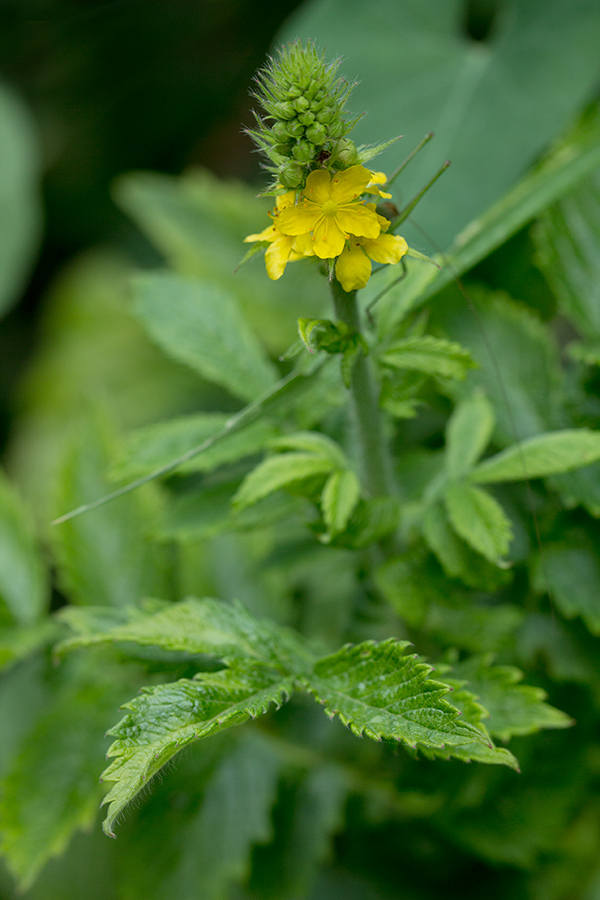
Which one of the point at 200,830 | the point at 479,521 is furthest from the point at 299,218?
the point at 200,830

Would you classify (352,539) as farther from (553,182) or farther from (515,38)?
(515,38)

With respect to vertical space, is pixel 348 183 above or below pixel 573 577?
above

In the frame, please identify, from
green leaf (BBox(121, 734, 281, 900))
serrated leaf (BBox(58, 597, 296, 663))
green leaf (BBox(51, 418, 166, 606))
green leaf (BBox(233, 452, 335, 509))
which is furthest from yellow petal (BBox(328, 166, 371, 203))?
green leaf (BBox(121, 734, 281, 900))

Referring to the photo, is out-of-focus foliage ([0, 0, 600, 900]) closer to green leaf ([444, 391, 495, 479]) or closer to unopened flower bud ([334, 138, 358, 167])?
green leaf ([444, 391, 495, 479])

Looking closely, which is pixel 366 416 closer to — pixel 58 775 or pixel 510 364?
pixel 510 364

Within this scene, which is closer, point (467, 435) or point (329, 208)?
point (329, 208)
